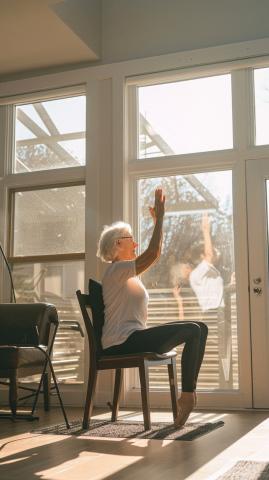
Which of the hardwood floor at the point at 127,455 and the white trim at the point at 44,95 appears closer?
the hardwood floor at the point at 127,455

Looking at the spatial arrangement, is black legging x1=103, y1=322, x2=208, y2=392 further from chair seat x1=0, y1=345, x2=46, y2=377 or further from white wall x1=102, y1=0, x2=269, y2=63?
white wall x1=102, y1=0, x2=269, y2=63

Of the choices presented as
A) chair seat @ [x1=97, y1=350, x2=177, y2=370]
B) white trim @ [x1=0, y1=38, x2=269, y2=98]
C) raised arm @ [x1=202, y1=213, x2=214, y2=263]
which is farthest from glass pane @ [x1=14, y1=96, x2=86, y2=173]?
chair seat @ [x1=97, y1=350, x2=177, y2=370]

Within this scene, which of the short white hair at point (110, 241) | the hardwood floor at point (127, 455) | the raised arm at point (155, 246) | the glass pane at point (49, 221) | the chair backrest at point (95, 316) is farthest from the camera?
the glass pane at point (49, 221)

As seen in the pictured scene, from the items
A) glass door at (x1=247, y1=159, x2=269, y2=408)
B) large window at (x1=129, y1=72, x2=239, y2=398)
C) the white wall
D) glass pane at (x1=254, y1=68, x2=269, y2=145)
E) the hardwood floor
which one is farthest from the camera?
the white wall

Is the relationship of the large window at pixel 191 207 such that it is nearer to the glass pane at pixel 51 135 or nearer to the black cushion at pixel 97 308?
the glass pane at pixel 51 135

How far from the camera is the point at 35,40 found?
17.5 ft

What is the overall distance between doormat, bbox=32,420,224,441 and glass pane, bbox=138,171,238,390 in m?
1.09

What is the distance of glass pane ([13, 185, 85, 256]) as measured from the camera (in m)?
5.61

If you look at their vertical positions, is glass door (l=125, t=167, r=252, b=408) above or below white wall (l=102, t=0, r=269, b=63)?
below

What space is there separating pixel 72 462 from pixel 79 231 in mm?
3029

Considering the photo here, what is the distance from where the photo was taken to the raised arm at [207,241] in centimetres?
517

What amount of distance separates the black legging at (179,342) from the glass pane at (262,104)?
6.70ft

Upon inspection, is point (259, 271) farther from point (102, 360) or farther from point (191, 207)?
point (102, 360)

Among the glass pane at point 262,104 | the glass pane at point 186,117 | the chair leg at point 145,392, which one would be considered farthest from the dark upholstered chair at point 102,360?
the glass pane at point 262,104
